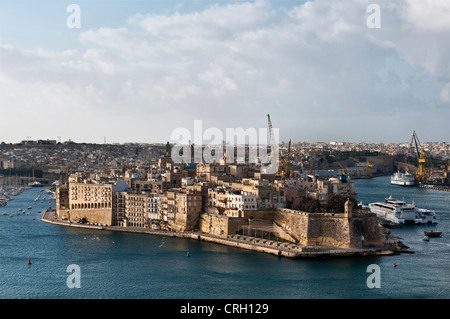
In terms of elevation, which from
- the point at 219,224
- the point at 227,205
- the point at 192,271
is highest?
the point at 227,205

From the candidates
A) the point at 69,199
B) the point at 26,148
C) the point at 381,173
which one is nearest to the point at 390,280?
the point at 69,199

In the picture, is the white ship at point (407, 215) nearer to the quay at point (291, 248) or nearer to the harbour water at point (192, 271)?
the harbour water at point (192, 271)

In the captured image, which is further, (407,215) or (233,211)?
(407,215)

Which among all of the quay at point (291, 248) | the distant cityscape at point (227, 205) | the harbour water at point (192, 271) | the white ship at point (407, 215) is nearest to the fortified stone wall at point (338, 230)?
the distant cityscape at point (227, 205)

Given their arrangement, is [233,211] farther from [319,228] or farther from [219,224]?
[319,228]

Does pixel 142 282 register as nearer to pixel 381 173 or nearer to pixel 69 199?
pixel 69 199

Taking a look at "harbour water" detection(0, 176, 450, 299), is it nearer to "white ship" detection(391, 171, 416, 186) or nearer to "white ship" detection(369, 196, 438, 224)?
"white ship" detection(369, 196, 438, 224)

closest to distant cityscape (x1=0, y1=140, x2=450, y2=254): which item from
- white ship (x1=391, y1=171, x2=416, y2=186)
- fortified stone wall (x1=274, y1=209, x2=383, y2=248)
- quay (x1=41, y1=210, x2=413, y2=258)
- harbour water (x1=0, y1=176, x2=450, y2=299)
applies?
fortified stone wall (x1=274, y1=209, x2=383, y2=248)

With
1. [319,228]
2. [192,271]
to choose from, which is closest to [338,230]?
[319,228]
